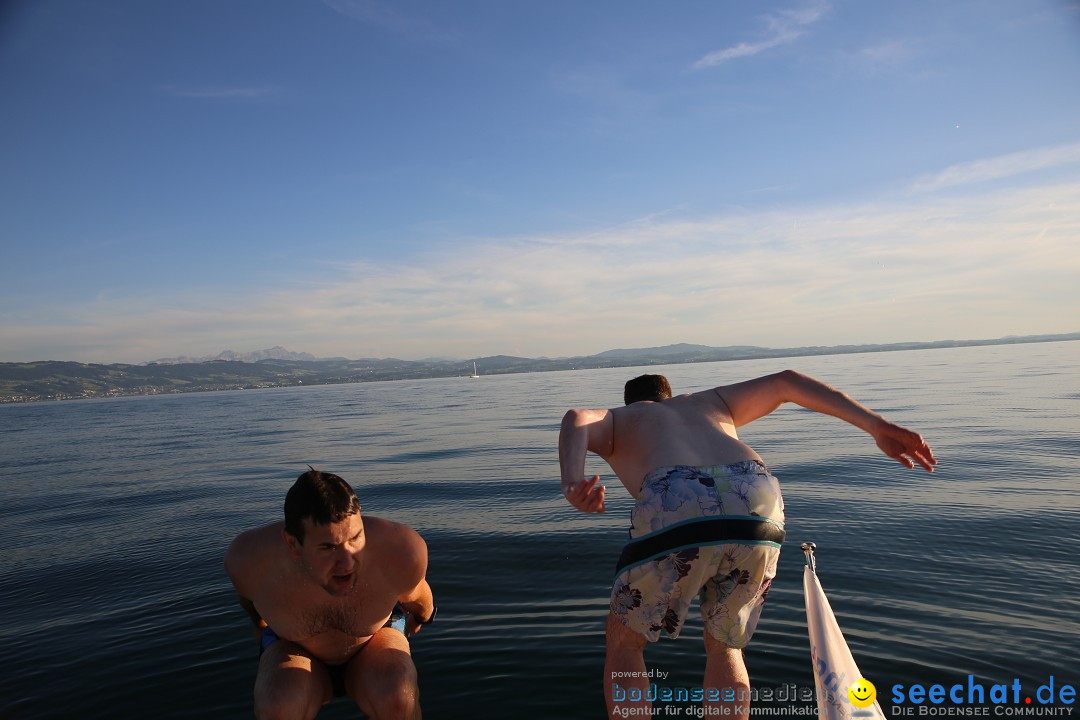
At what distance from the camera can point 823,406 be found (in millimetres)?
3465

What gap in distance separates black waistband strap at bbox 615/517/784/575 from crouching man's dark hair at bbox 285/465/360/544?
152 centimetres

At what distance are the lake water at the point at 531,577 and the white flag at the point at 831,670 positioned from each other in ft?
2.69

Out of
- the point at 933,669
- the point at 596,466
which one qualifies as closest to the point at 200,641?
the point at 933,669

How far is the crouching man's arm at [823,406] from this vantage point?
10.8 feet

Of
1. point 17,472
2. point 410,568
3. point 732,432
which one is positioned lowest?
point 17,472

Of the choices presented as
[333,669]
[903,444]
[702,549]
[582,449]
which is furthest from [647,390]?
[333,669]

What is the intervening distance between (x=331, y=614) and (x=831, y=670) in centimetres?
288

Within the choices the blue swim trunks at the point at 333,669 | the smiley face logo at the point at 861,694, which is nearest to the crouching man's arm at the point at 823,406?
the smiley face logo at the point at 861,694

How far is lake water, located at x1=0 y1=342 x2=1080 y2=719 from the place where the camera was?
15.0ft

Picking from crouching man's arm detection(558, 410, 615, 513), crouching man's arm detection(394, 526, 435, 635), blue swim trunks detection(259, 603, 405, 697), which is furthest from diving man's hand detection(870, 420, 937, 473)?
blue swim trunks detection(259, 603, 405, 697)

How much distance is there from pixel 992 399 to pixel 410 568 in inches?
1009

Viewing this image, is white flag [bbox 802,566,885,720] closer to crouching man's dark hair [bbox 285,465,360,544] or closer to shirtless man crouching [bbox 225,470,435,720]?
shirtless man crouching [bbox 225,470,435,720]

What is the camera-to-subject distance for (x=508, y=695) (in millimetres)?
4395

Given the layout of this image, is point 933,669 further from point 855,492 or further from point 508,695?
point 855,492
